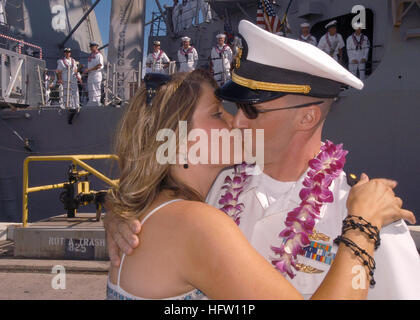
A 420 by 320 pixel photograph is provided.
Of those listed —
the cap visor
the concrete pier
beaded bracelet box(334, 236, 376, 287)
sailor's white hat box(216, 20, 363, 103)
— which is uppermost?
sailor's white hat box(216, 20, 363, 103)

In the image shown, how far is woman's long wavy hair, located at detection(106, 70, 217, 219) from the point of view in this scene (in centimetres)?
151

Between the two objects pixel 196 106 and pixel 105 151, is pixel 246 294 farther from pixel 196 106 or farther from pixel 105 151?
pixel 105 151

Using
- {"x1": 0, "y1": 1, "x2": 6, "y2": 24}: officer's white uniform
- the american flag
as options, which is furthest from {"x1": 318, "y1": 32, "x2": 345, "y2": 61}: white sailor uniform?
{"x1": 0, "y1": 1, "x2": 6, "y2": 24}: officer's white uniform

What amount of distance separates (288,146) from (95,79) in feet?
32.0

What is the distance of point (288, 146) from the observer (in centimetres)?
167

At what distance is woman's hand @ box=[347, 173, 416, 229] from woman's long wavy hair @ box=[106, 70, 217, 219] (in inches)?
23.6

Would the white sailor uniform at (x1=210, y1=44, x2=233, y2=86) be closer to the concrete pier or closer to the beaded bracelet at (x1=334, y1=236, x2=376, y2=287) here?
the concrete pier

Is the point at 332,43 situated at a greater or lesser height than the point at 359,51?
greater

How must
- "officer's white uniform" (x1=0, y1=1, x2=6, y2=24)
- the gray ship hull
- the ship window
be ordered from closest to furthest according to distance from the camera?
the ship window, the gray ship hull, "officer's white uniform" (x1=0, y1=1, x2=6, y2=24)

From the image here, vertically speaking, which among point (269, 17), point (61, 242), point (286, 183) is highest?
point (269, 17)

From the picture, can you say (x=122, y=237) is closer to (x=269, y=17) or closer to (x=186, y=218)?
(x=186, y=218)

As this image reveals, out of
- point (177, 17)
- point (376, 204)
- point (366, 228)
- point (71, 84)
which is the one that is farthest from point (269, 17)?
point (366, 228)

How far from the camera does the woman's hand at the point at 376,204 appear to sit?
1322 mm

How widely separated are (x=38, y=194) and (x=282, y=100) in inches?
404
